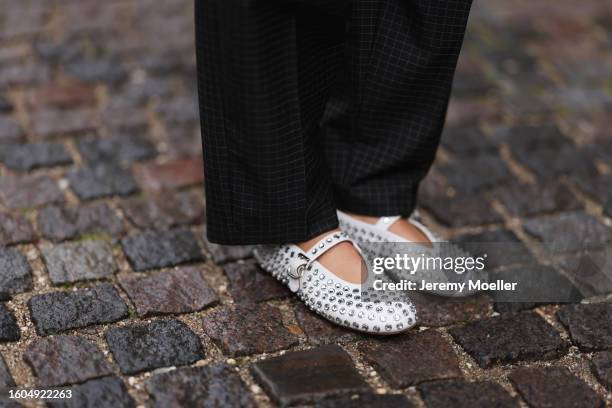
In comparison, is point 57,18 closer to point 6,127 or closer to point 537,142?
point 6,127

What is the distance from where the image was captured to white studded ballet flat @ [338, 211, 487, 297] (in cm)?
201

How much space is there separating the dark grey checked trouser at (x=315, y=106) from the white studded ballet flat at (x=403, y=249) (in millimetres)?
37

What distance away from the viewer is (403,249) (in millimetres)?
2033

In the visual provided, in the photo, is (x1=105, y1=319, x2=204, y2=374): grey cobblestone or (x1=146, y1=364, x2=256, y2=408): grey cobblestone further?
(x1=105, y1=319, x2=204, y2=374): grey cobblestone

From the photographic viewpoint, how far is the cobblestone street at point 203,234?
1.70 metres

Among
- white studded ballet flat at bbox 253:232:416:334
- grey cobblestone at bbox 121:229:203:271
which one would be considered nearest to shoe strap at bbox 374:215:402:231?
white studded ballet flat at bbox 253:232:416:334

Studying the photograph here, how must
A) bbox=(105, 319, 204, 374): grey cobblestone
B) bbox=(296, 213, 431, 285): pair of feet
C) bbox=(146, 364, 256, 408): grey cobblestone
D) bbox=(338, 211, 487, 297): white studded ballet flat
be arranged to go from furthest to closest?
bbox=(338, 211, 487, 297): white studded ballet flat
bbox=(296, 213, 431, 285): pair of feet
bbox=(105, 319, 204, 374): grey cobblestone
bbox=(146, 364, 256, 408): grey cobblestone

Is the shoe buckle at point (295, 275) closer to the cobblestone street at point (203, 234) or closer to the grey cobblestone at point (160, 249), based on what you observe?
the cobblestone street at point (203, 234)

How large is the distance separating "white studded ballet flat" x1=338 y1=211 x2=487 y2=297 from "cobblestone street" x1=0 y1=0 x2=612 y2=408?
6 centimetres

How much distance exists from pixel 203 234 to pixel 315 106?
56 cm

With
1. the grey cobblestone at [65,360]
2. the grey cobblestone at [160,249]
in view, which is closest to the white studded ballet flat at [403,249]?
the grey cobblestone at [160,249]

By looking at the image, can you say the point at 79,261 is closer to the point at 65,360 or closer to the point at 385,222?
the point at 65,360

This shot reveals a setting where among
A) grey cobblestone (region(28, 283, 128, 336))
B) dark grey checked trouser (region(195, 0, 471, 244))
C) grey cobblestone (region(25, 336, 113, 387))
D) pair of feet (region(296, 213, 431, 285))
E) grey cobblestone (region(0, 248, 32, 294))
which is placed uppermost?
dark grey checked trouser (region(195, 0, 471, 244))

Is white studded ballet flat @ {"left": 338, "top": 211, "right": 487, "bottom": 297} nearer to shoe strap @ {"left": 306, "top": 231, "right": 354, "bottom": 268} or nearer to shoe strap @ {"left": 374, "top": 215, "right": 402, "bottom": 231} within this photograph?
shoe strap @ {"left": 374, "top": 215, "right": 402, "bottom": 231}
